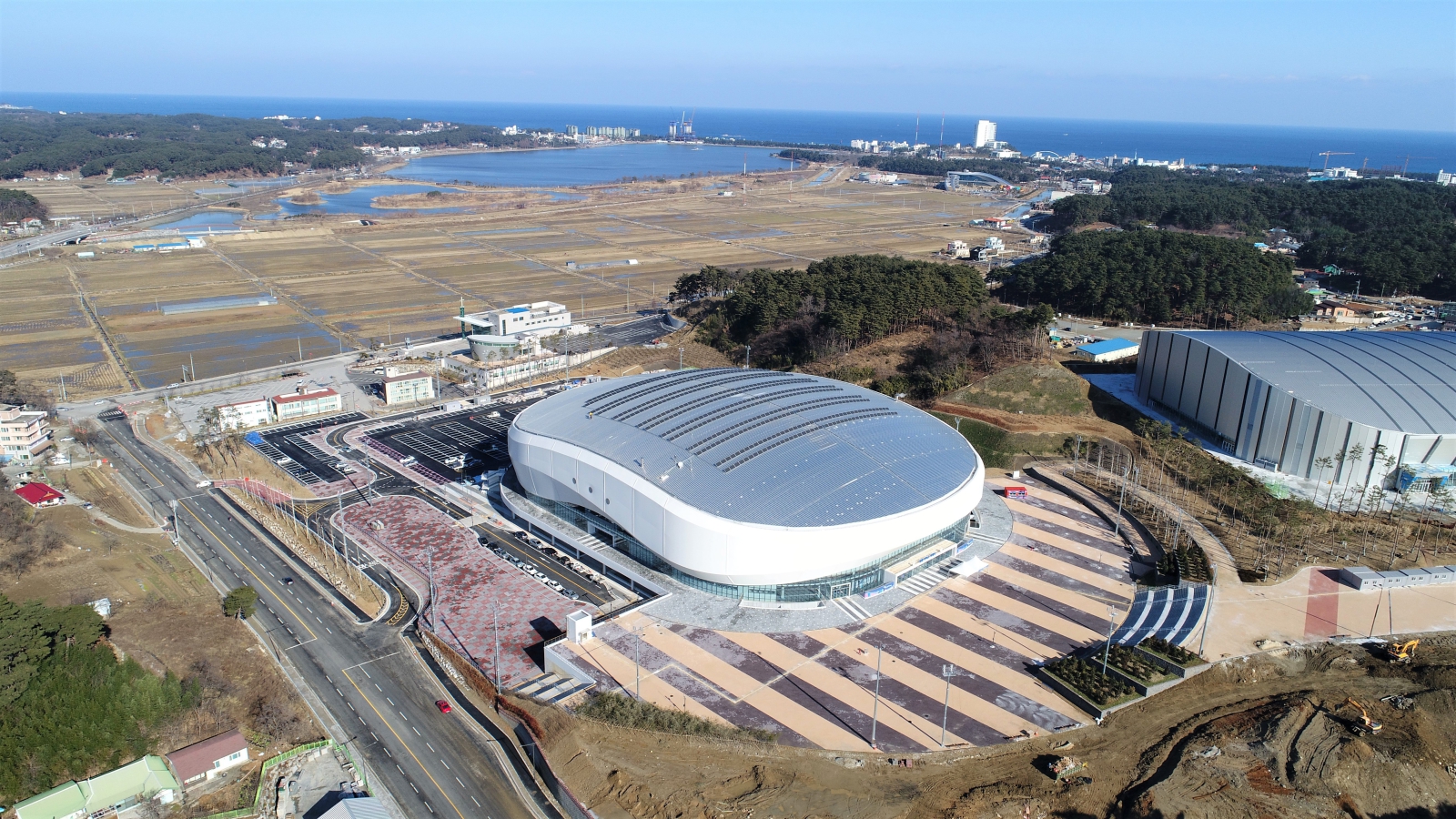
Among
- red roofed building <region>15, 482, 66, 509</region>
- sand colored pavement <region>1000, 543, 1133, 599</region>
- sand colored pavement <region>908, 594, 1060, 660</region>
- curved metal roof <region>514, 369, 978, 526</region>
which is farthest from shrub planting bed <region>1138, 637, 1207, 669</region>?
red roofed building <region>15, 482, 66, 509</region>

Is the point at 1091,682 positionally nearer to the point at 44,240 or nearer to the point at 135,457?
the point at 135,457

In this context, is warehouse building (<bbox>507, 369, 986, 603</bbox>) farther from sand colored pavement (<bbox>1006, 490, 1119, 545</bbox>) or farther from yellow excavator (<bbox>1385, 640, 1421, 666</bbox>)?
yellow excavator (<bbox>1385, 640, 1421, 666</bbox>)

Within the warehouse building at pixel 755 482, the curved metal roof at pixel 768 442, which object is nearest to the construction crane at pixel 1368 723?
the warehouse building at pixel 755 482

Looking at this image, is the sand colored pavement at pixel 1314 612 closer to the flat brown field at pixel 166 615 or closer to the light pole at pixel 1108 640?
the light pole at pixel 1108 640

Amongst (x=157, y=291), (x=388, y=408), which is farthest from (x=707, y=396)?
(x=157, y=291)

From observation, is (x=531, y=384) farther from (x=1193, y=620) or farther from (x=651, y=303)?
(x=1193, y=620)

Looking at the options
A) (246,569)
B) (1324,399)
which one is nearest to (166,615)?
(246,569)
